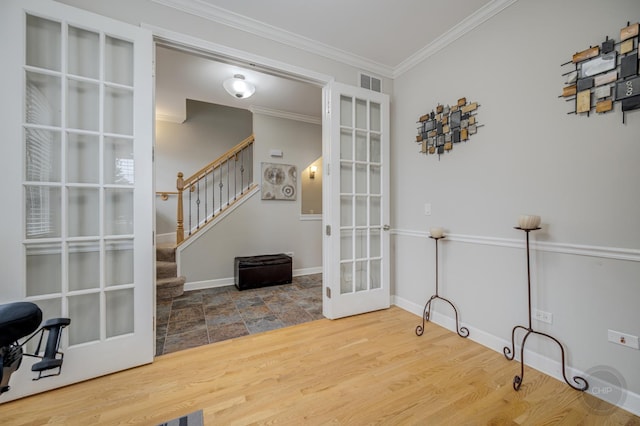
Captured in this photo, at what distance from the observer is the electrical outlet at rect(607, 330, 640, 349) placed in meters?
1.47

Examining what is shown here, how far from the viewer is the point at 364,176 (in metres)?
2.96

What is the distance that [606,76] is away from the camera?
155 cm

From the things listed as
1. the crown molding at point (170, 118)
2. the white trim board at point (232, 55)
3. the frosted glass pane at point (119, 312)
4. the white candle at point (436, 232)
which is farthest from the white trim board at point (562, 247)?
the crown molding at point (170, 118)

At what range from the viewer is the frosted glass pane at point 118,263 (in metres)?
1.87

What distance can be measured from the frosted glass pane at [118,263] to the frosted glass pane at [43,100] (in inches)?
35.5

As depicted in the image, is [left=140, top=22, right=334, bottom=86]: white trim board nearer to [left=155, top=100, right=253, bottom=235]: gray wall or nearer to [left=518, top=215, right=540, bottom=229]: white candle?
[left=518, top=215, right=540, bottom=229]: white candle

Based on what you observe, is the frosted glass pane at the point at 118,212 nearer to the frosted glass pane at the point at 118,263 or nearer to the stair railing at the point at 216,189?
the frosted glass pane at the point at 118,263

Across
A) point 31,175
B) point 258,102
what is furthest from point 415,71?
point 31,175

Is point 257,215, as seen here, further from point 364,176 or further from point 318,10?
point 318,10

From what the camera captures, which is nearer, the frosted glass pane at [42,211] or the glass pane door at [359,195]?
the frosted glass pane at [42,211]

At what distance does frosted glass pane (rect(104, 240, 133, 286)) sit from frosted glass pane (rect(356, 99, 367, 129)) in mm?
2447

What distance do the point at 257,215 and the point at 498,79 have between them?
144 inches

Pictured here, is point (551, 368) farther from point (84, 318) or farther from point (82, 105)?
point (82, 105)

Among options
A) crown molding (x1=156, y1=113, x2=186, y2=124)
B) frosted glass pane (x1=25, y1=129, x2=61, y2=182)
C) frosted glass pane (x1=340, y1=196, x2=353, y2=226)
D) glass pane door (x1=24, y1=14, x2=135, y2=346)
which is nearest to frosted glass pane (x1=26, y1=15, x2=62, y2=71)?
glass pane door (x1=24, y1=14, x2=135, y2=346)
